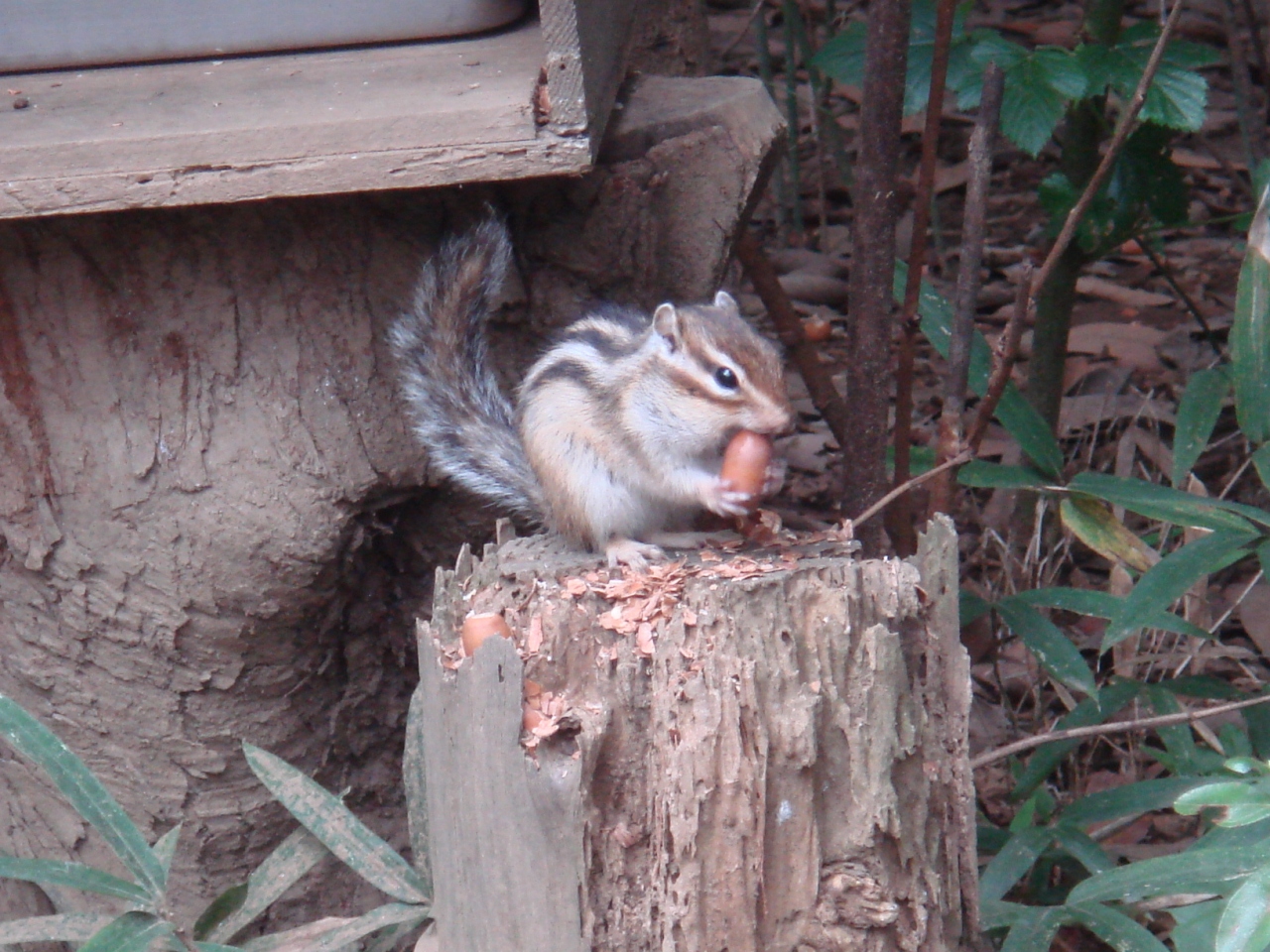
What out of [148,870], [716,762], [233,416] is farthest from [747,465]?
[148,870]

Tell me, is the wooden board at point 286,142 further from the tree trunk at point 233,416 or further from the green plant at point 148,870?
the green plant at point 148,870

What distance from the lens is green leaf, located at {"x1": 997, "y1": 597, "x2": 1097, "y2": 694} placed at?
7.43 feet

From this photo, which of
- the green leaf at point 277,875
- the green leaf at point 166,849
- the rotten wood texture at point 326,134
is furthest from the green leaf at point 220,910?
the rotten wood texture at point 326,134

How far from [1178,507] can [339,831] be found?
1.44 meters

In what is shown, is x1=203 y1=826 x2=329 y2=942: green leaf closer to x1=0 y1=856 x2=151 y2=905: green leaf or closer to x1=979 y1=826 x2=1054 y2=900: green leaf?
x1=0 y1=856 x2=151 y2=905: green leaf

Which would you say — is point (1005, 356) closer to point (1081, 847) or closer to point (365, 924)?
point (1081, 847)

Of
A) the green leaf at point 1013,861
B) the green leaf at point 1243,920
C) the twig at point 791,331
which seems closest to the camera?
the green leaf at point 1243,920

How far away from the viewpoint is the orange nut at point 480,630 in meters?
1.70

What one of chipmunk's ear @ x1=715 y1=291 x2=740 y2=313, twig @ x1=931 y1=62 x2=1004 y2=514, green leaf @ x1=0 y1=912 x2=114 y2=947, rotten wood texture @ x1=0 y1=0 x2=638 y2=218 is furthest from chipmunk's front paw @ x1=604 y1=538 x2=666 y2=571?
green leaf @ x1=0 y1=912 x2=114 y2=947

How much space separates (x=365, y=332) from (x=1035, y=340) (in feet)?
5.19

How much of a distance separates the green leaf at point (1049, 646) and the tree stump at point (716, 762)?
2.03 ft

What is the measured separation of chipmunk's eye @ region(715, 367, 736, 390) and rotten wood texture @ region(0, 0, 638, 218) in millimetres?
381

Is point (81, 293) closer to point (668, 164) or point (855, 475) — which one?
point (668, 164)

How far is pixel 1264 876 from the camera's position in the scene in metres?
1.27
